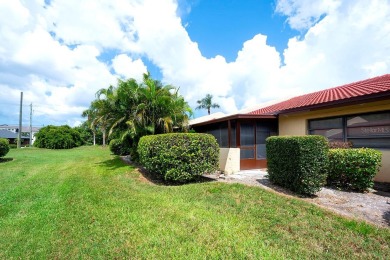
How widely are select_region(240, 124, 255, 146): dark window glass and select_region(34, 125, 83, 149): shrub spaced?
30.5m

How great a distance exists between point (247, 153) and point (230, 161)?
1287 mm

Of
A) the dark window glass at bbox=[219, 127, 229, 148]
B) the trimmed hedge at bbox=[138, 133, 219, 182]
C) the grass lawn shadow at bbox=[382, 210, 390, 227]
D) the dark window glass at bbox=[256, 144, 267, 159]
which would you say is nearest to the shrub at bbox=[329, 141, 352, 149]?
the dark window glass at bbox=[256, 144, 267, 159]

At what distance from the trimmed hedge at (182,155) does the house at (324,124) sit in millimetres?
2030

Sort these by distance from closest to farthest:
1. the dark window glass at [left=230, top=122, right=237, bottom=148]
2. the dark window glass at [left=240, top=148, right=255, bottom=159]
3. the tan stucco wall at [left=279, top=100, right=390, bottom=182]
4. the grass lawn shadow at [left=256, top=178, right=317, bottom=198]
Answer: the grass lawn shadow at [left=256, top=178, right=317, bottom=198] → the tan stucco wall at [left=279, top=100, right=390, bottom=182] → the dark window glass at [left=240, top=148, right=255, bottom=159] → the dark window glass at [left=230, top=122, right=237, bottom=148]

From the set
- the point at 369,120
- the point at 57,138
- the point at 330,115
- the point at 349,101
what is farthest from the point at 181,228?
the point at 57,138

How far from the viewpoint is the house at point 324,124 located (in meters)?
7.01

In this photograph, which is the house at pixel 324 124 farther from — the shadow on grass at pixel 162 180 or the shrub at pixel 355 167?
the shadow on grass at pixel 162 180

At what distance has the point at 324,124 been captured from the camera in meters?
8.92

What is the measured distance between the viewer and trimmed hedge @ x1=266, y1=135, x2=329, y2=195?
5.57 m

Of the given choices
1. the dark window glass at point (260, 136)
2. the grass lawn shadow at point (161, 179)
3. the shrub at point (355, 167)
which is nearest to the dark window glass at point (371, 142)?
the shrub at point (355, 167)

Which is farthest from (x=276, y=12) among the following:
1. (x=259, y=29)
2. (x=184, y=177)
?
(x=184, y=177)

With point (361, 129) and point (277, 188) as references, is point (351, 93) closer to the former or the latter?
point (361, 129)

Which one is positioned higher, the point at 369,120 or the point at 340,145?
the point at 369,120

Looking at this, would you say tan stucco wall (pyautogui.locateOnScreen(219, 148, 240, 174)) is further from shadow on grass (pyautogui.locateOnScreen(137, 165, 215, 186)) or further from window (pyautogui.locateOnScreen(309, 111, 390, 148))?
window (pyautogui.locateOnScreen(309, 111, 390, 148))
